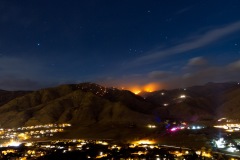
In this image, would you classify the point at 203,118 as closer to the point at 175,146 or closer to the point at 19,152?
the point at 175,146

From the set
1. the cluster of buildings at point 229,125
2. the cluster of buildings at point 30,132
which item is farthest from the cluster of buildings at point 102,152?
the cluster of buildings at point 229,125

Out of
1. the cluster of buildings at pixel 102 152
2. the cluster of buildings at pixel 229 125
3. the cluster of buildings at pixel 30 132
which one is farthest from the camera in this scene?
the cluster of buildings at pixel 30 132

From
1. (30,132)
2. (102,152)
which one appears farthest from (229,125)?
(30,132)

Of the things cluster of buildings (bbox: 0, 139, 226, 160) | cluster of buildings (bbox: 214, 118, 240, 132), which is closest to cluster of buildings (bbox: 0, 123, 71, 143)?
cluster of buildings (bbox: 0, 139, 226, 160)

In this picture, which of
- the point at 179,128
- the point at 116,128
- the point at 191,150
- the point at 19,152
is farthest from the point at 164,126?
the point at 19,152

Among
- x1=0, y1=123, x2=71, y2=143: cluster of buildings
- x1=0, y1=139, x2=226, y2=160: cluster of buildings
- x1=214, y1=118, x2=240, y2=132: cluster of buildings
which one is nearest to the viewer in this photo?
x1=0, y1=139, x2=226, y2=160: cluster of buildings

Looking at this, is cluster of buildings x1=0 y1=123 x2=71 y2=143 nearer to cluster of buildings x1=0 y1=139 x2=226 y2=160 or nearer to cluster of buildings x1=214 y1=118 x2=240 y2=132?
cluster of buildings x1=0 y1=139 x2=226 y2=160

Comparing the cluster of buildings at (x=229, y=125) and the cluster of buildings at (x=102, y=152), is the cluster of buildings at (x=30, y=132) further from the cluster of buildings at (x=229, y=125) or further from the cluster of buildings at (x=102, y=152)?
the cluster of buildings at (x=229, y=125)

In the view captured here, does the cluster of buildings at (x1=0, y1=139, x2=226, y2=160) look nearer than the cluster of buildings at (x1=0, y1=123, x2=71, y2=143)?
Yes

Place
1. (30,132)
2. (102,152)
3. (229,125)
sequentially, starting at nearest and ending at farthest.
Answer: (102,152) < (229,125) < (30,132)

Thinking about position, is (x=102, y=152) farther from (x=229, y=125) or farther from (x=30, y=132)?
(x=30, y=132)

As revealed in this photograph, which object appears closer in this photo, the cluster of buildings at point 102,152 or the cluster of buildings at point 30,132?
the cluster of buildings at point 102,152

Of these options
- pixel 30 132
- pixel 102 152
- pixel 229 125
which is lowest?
pixel 102 152
